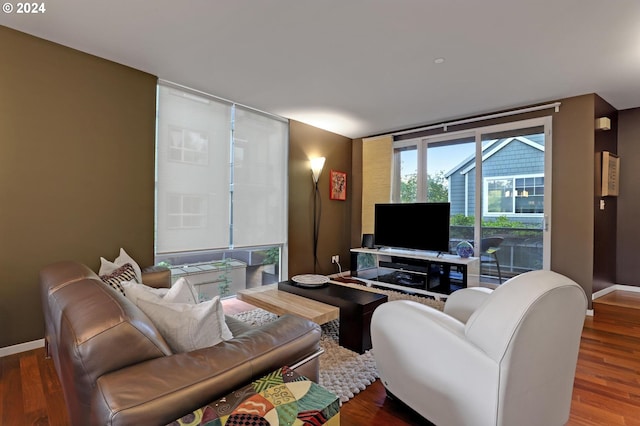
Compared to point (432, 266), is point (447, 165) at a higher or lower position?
higher

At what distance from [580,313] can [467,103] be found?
3.05m

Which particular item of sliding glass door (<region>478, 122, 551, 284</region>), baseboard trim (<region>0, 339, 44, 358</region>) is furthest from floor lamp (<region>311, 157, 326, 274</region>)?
baseboard trim (<region>0, 339, 44, 358</region>)

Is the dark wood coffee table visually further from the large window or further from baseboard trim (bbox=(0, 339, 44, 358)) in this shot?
baseboard trim (bbox=(0, 339, 44, 358))

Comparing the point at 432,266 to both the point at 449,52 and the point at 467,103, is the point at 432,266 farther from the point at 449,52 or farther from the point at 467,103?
the point at 449,52

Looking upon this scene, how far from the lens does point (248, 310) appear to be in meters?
3.47

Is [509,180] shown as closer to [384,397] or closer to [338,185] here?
[338,185]

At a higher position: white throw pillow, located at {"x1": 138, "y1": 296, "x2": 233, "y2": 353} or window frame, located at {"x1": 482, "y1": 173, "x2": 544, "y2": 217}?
window frame, located at {"x1": 482, "y1": 173, "x2": 544, "y2": 217}

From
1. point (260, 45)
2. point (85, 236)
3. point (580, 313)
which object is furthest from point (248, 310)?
point (580, 313)

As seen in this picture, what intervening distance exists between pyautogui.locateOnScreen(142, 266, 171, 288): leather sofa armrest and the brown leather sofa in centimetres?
139

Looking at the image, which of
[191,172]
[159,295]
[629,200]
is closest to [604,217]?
[629,200]

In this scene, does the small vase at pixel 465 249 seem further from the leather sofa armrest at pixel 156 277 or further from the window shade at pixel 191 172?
the leather sofa armrest at pixel 156 277

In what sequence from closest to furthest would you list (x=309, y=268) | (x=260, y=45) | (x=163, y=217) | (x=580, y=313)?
1. (x=580, y=313)
2. (x=260, y=45)
3. (x=163, y=217)
4. (x=309, y=268)

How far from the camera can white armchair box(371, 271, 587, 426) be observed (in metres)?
1.22

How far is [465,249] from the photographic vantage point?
3.94 meters
